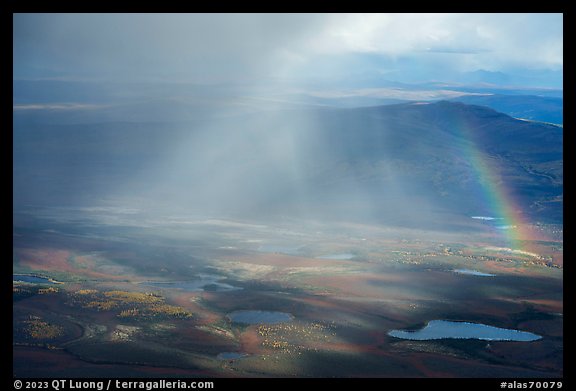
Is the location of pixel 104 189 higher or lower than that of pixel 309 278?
higher

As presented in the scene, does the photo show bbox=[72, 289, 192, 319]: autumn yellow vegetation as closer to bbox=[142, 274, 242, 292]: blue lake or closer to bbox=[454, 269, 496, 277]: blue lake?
bbox=[142, 274, 242, 292]: blue lake

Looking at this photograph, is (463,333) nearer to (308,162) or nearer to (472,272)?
(472,272)

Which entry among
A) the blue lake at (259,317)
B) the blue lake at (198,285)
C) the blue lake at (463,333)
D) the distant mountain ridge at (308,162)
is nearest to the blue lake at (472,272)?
the blue lake at (463,333)

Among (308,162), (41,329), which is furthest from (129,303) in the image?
(308,162)

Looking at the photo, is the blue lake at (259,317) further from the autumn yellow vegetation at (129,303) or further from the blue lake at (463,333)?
the blue lake at (463,333)
